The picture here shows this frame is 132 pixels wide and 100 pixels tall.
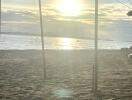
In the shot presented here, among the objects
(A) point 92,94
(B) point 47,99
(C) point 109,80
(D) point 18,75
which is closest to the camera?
(B) point 47,99

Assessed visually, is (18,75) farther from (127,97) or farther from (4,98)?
(127,97)

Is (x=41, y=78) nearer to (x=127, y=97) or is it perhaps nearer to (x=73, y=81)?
(x=73, y=81)

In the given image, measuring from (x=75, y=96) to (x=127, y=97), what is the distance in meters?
3.12

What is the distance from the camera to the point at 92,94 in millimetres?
20938

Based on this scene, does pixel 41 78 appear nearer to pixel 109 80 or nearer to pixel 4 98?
pixel 109 80

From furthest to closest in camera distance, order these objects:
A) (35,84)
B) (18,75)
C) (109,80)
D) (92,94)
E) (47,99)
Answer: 1. (18,75)
2. (109,80)
3. (35,84)
4. (92,94)
5. (47,99)

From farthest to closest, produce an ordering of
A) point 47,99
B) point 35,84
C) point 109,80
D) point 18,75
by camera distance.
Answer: point 18,75, point 109,80, point 35,84, point 47,99

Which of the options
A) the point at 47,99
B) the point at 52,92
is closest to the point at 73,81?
the point at 52,92

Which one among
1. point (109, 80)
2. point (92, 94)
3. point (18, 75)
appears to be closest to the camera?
point (92, 94)

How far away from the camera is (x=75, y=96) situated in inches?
804

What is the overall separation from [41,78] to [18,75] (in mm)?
3206

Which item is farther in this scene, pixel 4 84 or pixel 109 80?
pixel 109 80

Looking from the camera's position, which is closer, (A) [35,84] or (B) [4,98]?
(B) [4,98]

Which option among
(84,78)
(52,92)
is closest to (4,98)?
(52,92)
